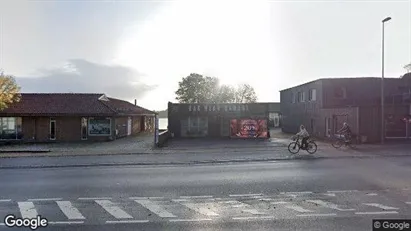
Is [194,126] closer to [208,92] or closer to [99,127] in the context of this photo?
[99,127]

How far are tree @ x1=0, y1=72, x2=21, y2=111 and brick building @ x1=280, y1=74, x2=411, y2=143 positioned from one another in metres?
29.4

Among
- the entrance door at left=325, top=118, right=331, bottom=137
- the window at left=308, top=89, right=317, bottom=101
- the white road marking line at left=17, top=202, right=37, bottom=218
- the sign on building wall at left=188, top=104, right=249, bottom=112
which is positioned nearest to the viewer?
the white road marking line at left=17, top=202, right=37, bottom=218

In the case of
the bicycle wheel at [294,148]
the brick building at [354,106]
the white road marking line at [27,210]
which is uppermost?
the brick building at [354,106]

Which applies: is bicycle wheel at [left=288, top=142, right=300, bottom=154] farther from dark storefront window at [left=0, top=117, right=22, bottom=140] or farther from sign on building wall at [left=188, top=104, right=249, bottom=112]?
dark storefront window at [left=0, top=117, right=22, bottom=140]

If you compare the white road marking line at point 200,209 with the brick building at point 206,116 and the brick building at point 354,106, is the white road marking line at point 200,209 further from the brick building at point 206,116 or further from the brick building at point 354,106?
the brick building at point 206,116

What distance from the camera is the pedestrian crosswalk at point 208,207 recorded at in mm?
8016

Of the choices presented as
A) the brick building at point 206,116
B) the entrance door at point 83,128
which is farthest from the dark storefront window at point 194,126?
the entrance door at point 83,128

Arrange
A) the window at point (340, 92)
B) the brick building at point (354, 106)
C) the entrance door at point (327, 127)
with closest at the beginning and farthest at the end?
the brick building at point (354, 106), the entrance door at point (327, 127), the window at point (340, 92)

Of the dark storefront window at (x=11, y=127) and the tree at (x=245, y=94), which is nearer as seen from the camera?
the dark storefront window at (x=11, y=127)

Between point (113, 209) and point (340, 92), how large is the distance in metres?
33.2

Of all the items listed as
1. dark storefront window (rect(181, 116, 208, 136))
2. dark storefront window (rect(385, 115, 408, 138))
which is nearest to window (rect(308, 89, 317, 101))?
dark storefront window (rect(385, 115, 408, 138))

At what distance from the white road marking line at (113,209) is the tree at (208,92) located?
7414 centimetres

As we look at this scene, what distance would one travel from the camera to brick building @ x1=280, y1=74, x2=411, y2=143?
30891 millimetres

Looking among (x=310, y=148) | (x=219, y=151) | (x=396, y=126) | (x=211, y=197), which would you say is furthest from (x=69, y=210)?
(x=396, y=126)
